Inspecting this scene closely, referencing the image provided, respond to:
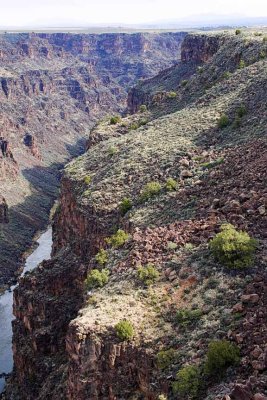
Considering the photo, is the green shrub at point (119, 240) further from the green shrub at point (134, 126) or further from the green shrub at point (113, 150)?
the green shrub at point (134, 126)

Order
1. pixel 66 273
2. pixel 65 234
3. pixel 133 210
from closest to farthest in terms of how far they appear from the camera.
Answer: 1. pixel 133 210
2. pixel 66 273
3. pixel 65 234

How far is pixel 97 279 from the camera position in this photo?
34406 mm

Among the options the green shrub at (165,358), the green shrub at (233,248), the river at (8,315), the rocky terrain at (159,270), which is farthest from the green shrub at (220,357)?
the river at (8,315)

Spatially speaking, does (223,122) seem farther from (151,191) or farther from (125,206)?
(125,206)

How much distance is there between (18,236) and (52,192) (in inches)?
1733

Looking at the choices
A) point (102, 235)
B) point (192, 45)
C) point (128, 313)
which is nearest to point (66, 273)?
point (102, 235)

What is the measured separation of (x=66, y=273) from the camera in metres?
49.1

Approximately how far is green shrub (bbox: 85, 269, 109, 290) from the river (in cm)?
3409

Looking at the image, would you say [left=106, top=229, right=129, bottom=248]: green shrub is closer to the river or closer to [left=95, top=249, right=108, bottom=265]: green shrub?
[left=95, top=249, right=108, bottom=265]: green shrub

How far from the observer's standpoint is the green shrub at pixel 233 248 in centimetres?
2780

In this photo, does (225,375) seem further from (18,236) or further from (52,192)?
(52,192)

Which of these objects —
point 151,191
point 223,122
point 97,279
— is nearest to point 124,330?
point 97,279

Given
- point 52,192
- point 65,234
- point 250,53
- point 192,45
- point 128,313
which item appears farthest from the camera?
point 52,192

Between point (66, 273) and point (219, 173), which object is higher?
point (219, 173)
